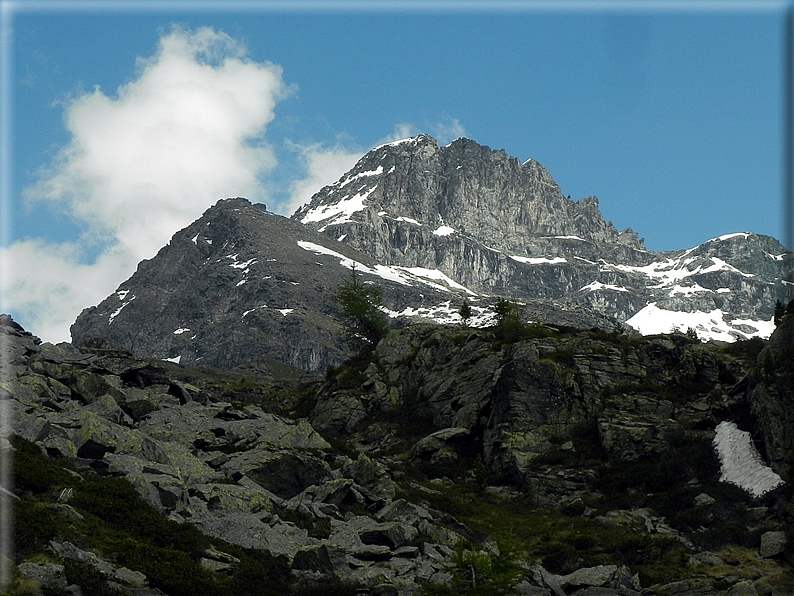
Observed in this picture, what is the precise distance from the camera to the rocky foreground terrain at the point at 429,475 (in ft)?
89.2

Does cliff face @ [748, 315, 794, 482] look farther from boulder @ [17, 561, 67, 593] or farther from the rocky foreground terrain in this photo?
Answer: boulder @ [17, 561, 67, 593]

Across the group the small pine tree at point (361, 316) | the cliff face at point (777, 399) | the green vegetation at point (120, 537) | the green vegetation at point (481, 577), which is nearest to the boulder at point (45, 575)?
the green vegetation at point (120, 537)

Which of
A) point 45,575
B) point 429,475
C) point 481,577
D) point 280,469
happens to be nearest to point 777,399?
point 429,475

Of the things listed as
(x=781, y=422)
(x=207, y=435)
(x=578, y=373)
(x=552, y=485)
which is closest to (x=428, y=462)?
(x=552, y=485)

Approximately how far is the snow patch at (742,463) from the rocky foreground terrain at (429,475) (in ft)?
0.72

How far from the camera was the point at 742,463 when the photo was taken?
45.5 metres

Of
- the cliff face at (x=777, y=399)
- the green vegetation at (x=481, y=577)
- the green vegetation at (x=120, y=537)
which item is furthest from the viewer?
the cliff face at (x=777, y=399)

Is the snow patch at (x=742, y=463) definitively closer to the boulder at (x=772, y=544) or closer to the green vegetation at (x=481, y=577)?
the boulder at (x=772, y=544)

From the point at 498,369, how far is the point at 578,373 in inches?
280

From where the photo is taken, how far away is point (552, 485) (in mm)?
49156

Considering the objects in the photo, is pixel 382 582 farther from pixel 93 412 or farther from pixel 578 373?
pixel 578 373

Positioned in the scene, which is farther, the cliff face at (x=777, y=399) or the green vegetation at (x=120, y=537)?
the cliff face at (x=777, y=399)

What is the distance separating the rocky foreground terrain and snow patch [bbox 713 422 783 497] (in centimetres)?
22

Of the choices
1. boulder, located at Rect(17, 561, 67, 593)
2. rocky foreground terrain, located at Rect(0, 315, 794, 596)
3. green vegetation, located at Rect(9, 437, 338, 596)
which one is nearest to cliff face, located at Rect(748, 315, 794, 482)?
rocky foreground terrain, located at Rect(0, 315, 794, 596)
